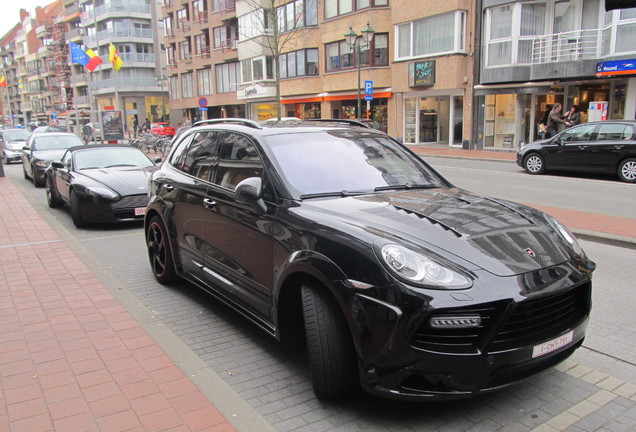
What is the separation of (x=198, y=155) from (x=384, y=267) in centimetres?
298

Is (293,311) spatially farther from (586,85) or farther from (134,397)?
(586,85)

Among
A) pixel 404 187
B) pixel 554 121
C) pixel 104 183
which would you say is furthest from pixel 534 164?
pixel 404 187

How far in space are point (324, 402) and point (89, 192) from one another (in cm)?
715

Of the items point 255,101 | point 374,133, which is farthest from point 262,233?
point 255,101

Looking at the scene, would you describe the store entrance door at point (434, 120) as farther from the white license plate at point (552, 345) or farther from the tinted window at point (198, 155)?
the white license plate at point (552, 345)

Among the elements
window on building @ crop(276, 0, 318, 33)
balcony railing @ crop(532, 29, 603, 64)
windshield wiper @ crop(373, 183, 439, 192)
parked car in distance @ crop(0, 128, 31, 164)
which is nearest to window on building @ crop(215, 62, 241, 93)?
window on building @ crop(276, 0, 318, 33)

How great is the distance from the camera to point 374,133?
16.0 feet

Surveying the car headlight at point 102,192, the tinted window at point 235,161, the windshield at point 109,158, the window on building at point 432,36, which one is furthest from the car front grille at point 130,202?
the window on building at point 432,36

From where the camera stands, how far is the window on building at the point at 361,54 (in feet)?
100

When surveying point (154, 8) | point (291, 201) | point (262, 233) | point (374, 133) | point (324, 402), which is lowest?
point (324, 402)

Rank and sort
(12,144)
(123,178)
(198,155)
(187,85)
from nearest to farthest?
(198,155) < (123,178) < (12,144) < (187,85)

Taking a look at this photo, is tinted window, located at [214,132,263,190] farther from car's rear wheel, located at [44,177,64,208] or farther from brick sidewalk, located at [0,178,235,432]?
car's rear wheel, located at [44,177,64,208]

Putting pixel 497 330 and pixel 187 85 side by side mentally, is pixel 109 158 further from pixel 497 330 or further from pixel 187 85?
pixel 187 85

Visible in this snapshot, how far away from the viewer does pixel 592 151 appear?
1434 cm
